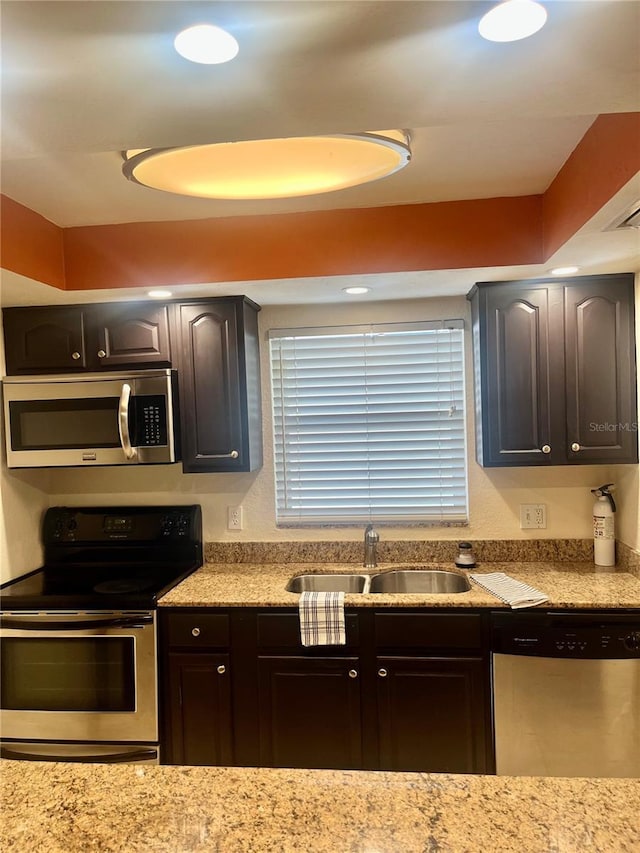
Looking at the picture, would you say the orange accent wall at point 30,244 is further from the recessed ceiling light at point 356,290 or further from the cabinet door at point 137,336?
the recessed ceiling light at point 356,290

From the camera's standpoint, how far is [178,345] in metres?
2.68

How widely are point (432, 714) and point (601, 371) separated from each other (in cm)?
163

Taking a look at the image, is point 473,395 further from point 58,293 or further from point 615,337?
point 58,293

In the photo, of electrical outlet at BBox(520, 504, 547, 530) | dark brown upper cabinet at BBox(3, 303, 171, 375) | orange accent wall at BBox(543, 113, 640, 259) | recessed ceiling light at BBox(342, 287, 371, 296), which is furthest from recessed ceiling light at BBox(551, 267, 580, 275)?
dark brown upper cabinet at BBox(3, 303, 171, 375)

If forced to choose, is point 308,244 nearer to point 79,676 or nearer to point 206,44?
point 206,44

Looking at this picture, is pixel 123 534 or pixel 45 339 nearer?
pixel 45 339

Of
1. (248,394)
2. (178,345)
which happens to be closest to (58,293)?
(178,345)

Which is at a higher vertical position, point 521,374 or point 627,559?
point 521,374

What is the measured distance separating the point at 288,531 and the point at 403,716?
1069mm

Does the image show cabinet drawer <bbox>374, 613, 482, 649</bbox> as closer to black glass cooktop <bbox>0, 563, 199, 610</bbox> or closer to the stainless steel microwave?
black glass cooktop <bbox>0, 563, 199, 610</bbox>

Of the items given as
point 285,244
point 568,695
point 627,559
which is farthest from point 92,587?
point 627,559

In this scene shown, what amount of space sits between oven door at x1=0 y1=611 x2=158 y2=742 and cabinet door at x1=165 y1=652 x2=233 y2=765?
9cm

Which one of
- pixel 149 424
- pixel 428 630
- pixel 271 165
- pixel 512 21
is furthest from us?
pixel 149 424

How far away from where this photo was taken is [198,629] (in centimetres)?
241
